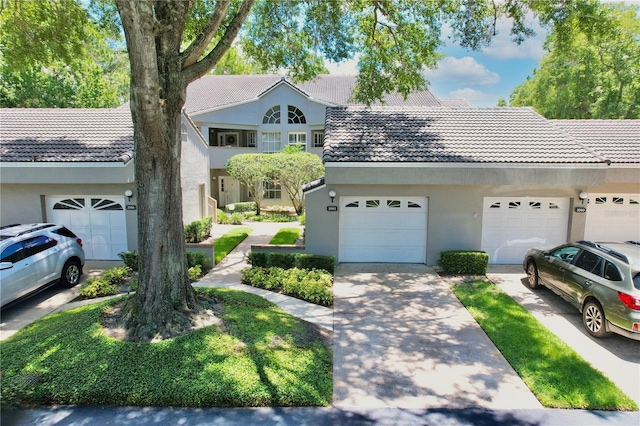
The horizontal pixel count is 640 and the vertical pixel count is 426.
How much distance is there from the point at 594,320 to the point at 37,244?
13176 millimetres

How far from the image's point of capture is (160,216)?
733cm

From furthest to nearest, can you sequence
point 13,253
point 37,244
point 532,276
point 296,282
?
point 532,276 → point 296,282 → point 37,244 → point 13,253

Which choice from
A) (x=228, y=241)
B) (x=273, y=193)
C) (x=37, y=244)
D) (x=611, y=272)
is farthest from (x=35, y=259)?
(x=273, y=193)

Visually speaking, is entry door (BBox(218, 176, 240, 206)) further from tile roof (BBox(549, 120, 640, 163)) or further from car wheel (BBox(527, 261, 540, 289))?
car wheel (BBox(527, 261, 540, 289))

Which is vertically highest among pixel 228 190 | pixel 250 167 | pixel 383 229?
pixel 250 167

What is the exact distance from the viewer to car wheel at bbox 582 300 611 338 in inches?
297

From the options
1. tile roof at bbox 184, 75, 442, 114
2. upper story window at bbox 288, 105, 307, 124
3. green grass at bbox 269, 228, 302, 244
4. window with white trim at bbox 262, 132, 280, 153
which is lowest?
green grass at bbox 269, 228, 302, 244

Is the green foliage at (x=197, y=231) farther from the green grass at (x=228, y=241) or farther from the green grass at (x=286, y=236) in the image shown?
the green grass at (x=286, y=236)

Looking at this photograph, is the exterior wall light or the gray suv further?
the exterior wall light

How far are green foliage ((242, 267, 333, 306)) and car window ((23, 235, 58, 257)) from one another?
17.1 ft

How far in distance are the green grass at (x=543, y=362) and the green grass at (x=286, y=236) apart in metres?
8.66

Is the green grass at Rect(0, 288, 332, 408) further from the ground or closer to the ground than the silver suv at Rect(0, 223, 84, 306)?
closer to the ground

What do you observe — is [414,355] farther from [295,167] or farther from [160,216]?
[295,167]

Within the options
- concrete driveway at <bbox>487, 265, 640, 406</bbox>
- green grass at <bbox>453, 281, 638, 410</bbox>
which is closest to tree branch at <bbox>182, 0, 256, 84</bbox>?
green grass at <bbox>453, 281, 638, 410</bbox>
